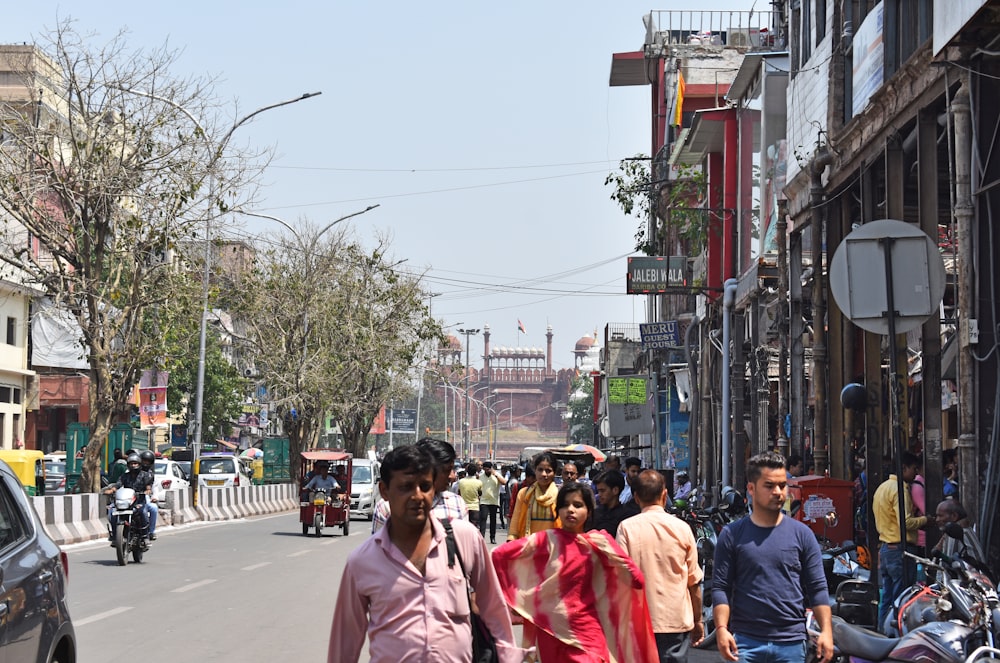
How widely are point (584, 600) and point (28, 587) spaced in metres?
2.51

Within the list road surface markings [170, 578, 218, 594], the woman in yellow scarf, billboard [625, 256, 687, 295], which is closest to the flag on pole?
billboard [625, 256, 687, 295]

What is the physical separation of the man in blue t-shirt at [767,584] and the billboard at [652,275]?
28.4 meters

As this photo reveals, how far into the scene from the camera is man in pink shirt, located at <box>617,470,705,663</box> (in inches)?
307

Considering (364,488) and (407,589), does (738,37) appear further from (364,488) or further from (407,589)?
(407,589)

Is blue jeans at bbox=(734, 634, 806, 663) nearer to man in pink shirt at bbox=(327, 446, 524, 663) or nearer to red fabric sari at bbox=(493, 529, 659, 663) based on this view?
red fabric sari at bbox=(493, 529, 659, 663)

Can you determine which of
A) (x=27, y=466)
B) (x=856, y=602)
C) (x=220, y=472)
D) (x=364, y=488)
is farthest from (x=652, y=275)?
(x=856, y=602)

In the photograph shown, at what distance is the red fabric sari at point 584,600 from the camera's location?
6887 millimetres

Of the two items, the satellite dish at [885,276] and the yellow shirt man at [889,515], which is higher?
the satellite dish at [885,276]

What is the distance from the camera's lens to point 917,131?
14.9 metres

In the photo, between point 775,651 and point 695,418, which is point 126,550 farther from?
point 695,418

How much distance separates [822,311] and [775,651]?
42.9ft

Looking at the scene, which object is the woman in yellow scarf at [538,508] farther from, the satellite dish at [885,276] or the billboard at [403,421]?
the billboard at [403,421]

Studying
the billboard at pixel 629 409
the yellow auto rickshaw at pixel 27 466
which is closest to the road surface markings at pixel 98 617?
the yellow auto rickshaw at pixel 27 466

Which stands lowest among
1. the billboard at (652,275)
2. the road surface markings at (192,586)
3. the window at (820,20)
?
the road surface markings at (192,586)
